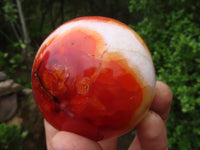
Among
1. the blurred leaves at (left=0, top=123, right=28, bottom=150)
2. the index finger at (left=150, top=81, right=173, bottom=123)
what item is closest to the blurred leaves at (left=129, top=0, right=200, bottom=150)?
the index finger at (left=150, top=81, right=173, bottom=123)

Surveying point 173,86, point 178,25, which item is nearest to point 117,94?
point 173,86

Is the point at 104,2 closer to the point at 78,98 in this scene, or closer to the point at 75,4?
the point at 75,4

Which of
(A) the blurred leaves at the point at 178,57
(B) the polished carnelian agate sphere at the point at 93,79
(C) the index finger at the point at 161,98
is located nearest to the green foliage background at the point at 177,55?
(A) the blurred leaves at the point at 178,57

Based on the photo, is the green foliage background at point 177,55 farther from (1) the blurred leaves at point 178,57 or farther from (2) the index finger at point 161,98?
(2) the index finger at point 161,98

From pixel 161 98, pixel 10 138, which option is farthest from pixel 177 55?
pixel 10 138

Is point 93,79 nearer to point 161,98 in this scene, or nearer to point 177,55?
point 161,98

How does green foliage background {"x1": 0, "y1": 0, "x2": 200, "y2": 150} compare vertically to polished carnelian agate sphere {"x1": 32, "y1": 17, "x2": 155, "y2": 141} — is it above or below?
below

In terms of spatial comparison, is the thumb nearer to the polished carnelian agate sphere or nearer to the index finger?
the polished carnelian agate sphere
